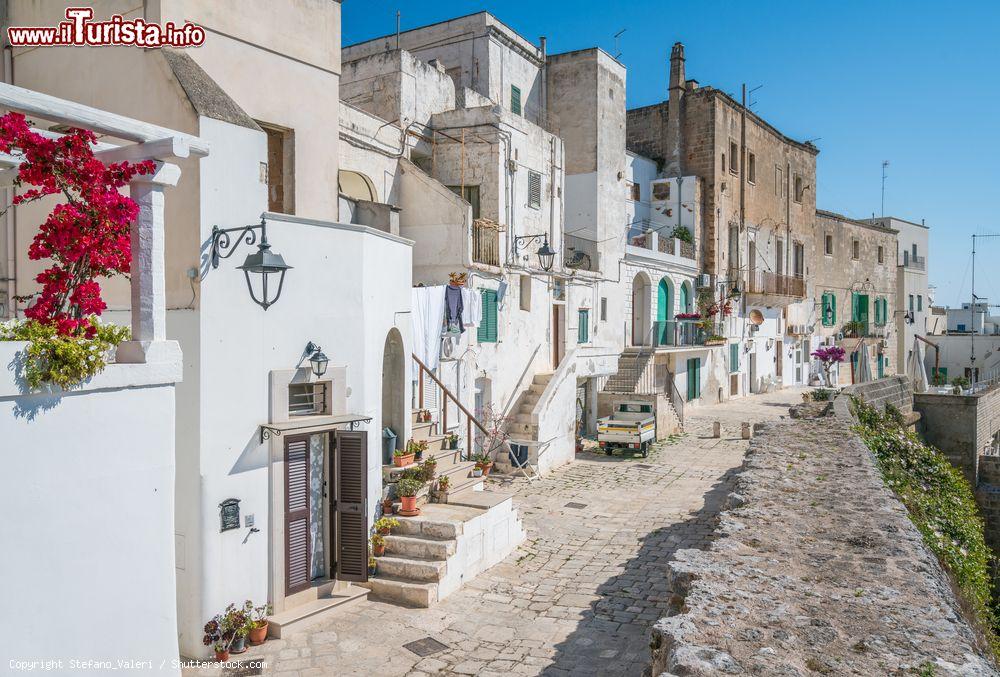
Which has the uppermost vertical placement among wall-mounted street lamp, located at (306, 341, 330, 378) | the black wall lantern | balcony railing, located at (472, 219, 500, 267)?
balcony railing, located at (472, 219, 500, 267)

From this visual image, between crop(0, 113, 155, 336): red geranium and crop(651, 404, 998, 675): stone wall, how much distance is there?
4837mm

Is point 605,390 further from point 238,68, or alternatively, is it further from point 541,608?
point 238,68

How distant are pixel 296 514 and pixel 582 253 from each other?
656 inches

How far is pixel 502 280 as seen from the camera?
62.1 ft

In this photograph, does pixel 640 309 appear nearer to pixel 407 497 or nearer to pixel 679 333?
pixel 679 333

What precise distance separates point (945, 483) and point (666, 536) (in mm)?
6030

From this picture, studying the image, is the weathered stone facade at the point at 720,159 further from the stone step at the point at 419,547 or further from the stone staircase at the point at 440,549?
the stone step at the point at 419,547

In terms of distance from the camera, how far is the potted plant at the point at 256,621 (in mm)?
8680

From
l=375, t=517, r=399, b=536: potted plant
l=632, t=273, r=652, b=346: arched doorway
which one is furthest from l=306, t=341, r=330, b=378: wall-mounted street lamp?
l=632, t=273, r=652, b=346: arched doorway

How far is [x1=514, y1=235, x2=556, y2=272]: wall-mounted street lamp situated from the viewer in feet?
63.8

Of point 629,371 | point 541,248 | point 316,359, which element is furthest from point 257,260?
point 629,371

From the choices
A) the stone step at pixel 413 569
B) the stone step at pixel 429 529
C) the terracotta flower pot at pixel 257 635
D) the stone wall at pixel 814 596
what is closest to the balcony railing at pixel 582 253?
the stone step at pixel 429 529

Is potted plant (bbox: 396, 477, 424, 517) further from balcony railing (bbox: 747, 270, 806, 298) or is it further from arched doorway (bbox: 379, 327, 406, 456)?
balcony railing (bbox: 747, 270, 806, 298)

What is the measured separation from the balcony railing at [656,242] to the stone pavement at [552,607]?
12.8 meters
